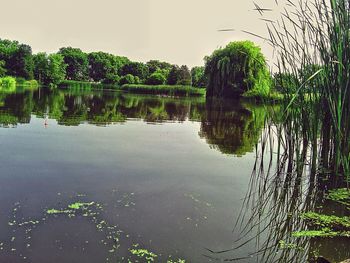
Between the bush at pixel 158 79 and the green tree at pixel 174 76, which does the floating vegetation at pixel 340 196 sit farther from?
the bush at pixel 158 79

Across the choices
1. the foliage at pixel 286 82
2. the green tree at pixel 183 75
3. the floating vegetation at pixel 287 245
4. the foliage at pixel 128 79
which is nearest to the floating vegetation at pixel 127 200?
the floating vegetation at pixel 287 245

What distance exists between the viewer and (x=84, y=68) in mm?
82312

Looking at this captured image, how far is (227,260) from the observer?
3.03 meters

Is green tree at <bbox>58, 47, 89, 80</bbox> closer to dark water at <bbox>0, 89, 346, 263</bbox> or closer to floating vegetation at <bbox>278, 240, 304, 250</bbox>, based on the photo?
dark water at <bbox>0, 89, 346, 263</bbox>

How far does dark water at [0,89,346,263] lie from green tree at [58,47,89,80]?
247 ft

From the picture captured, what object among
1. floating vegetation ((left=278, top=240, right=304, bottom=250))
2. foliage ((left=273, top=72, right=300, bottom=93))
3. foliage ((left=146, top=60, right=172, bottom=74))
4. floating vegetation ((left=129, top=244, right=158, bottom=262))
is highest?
foliage ((left=146, top=60, right=172, bottom=74))

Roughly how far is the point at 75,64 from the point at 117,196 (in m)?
80.8

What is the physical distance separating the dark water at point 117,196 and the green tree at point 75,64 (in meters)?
75.4

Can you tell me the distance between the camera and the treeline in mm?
59469

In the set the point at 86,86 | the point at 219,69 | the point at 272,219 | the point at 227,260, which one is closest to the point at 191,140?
the point at 272,219

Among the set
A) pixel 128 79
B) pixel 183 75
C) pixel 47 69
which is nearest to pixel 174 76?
pixel 183 75

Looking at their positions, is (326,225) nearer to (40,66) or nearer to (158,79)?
(158,79)

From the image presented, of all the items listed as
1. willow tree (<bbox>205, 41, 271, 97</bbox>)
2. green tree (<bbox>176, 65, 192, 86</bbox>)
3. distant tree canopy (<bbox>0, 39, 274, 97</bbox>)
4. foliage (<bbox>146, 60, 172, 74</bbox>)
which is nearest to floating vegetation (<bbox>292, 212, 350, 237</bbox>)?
distant tree canopy (<bbox>0, 39, 274, 97</bbox>)

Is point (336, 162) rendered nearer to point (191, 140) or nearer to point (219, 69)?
point (191, 140)
